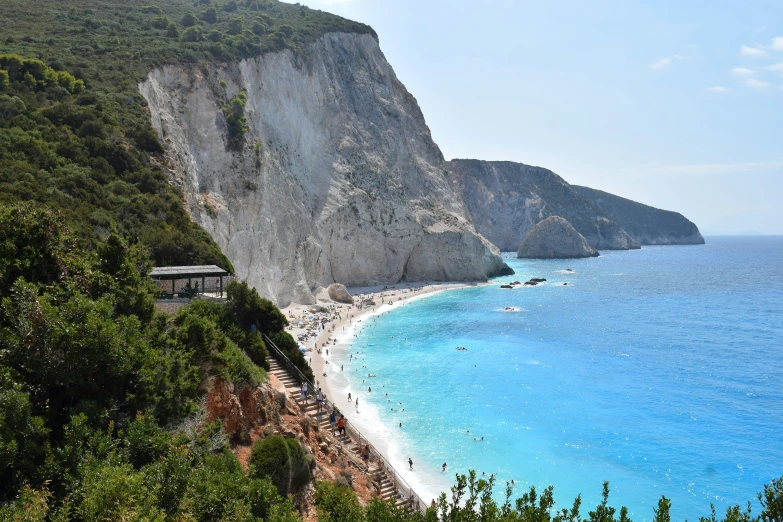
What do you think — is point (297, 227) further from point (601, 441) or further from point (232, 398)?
point (232, 398)

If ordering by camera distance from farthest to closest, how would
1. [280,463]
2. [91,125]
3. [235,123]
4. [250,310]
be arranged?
1. [235,123]
2. [91,125]
3. [250,310]
4. [280,463]

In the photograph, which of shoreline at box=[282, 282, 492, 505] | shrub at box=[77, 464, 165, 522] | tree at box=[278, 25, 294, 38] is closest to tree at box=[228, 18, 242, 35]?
tree at box=[278, 25, 294, 38]

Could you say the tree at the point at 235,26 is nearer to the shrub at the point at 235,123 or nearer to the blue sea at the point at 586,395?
the shrub at the point at 235,123

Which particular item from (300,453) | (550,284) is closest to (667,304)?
(550,284)

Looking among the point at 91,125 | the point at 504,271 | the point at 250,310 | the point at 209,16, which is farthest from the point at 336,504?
the point at 504,271

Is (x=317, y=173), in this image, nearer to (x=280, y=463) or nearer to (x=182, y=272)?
(x=182, y=272)
